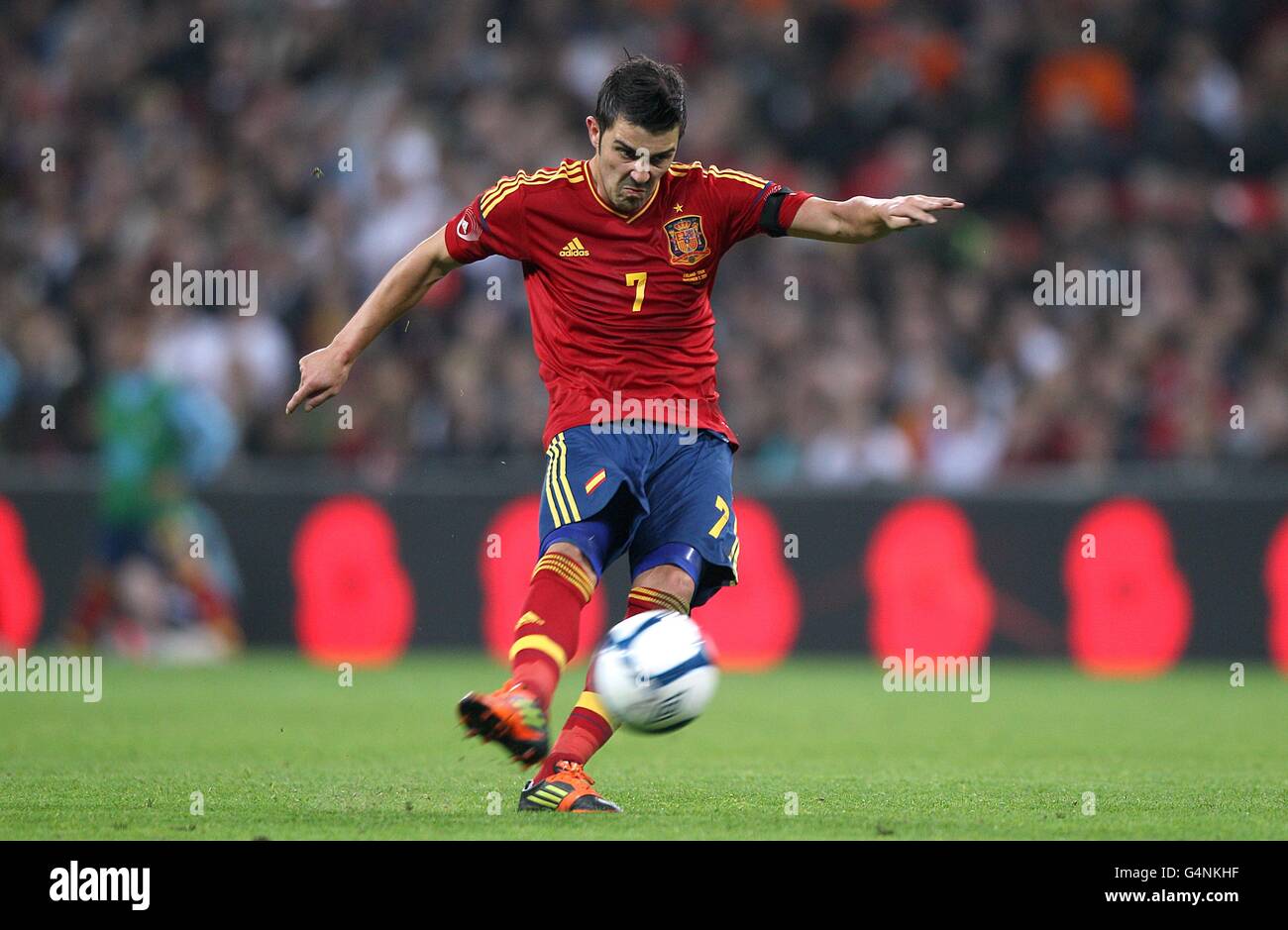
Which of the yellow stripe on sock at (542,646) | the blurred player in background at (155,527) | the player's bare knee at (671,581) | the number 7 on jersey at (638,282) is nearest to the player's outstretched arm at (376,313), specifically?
the number 7 on jersey at (638,282)

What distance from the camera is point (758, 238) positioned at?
14766mm

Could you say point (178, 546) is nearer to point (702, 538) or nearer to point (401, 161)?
point (401, 161)

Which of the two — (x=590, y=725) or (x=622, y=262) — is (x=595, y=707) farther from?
(x=622, y=262)

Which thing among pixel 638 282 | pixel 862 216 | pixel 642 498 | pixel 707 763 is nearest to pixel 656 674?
pixel 642 498

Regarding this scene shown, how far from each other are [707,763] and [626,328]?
221 cm

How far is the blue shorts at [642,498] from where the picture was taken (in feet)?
19.4

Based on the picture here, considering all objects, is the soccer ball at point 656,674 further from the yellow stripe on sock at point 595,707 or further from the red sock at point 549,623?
the yellow stripe on sock at point 595,707

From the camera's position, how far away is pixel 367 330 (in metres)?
6.19

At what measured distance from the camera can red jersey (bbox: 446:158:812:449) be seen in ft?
20.2

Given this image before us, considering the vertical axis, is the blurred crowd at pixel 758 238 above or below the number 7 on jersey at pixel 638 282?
above

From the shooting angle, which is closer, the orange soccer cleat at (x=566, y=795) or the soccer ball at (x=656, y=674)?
the soccer ball at (x=656, y=674)

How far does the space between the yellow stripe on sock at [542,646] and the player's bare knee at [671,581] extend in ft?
1.34

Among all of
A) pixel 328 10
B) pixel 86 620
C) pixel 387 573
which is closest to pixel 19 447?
pixel 86 620

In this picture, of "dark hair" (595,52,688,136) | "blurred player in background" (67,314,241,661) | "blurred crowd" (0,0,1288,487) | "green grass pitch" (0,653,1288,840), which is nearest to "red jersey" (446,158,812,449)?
"dark hair" (595,52,688,136)
